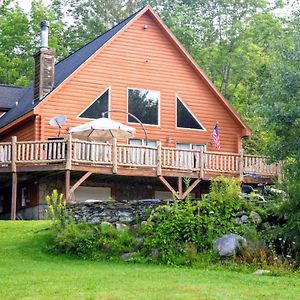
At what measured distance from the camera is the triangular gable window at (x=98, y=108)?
28312 mm

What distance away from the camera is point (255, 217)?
57.7ft

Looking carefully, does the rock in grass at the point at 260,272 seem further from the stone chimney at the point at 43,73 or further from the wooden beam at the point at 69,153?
the stone chimney at the point at 43,73

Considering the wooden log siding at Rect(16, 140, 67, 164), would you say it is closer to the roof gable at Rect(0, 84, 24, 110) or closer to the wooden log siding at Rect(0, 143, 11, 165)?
the wooden log siding at Rect(0, 143, 11, 165)

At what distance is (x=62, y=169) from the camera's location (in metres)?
25.0

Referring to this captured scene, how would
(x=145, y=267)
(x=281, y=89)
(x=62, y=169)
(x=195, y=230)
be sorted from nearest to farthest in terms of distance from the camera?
(x=145, y=267) → (x=195, y=230) → (x=281, y=89) → (x=62, y=169)

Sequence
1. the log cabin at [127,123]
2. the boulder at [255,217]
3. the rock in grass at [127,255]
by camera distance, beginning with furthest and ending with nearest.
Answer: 1. the log cabin at [127,123]
2. the boulder at [255,217]
3. the rock in grass at [127,255]

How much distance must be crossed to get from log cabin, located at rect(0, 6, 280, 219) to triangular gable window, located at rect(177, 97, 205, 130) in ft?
0.13

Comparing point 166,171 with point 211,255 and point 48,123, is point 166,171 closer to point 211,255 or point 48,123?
point 48,123

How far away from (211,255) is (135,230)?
2.22 metres

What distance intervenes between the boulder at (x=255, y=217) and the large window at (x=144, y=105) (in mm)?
12262

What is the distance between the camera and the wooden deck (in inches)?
993

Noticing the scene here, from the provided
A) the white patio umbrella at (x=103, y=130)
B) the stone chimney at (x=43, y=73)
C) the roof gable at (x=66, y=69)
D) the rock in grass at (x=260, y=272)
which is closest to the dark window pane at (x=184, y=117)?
the roof gable at (x=66, y=69)

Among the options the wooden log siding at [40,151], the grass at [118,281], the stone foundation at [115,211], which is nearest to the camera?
the grass at [118,281]

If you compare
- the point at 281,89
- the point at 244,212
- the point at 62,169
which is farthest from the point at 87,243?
the point at 62,169
